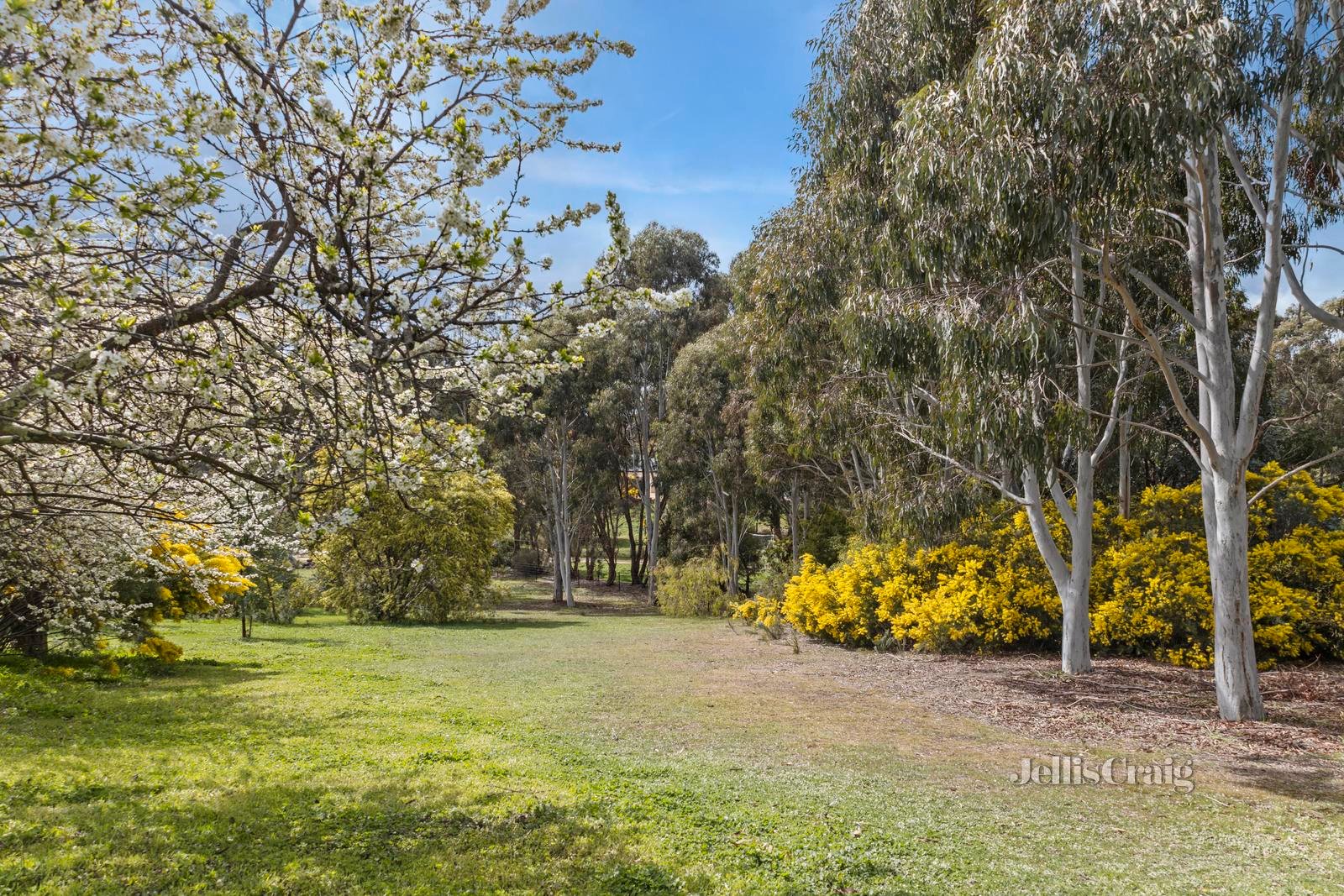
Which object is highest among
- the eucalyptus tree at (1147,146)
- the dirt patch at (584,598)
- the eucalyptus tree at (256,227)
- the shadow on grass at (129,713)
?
the eucalyptus tree at (1147,146)

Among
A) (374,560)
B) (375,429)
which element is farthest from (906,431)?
(374,560)

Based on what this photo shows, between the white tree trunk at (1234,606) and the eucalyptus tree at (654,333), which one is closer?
the white tree trunk at (1234,606)

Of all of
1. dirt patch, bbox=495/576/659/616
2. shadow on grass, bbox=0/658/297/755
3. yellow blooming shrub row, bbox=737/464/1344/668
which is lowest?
dirt patch, bbox=495/576/659/616

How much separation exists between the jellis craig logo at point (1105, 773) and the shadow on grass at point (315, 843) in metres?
3.16

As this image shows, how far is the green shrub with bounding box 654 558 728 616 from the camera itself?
787 inches

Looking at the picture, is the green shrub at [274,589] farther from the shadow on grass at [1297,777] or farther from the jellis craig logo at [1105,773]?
the shadow on grass at [1297,777]

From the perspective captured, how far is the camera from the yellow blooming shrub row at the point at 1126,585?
31.2ft

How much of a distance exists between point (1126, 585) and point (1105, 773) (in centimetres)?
570

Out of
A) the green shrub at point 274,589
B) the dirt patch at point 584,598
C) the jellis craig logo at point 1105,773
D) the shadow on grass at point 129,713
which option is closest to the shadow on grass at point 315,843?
the shadow on grass at point 129,713

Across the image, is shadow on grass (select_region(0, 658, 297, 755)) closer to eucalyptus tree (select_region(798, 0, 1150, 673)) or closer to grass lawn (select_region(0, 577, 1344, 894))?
grass lawn (select_region(0, 577, 1344, 894))

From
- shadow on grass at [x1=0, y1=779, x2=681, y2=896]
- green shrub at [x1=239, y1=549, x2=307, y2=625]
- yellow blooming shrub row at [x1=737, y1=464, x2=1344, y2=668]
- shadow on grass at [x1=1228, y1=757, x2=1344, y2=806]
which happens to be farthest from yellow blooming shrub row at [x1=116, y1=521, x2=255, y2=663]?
yellow blooming shrub row at [x1=737, y1=464, x2=1344, y2=668]

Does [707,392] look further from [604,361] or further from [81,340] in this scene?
[81,340]

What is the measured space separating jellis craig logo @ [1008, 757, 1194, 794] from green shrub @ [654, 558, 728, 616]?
1438 centimetres

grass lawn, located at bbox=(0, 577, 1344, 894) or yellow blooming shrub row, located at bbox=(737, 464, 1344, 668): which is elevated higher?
yellow blooming shrub row, located at bbox=(737, 464, 1344, 668)
